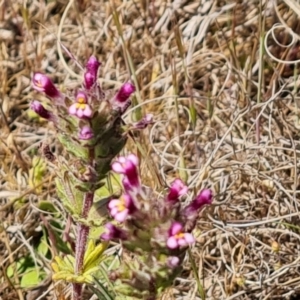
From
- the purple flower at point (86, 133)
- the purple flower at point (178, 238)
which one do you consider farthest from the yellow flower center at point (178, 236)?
the purple flower at point (86, 133)

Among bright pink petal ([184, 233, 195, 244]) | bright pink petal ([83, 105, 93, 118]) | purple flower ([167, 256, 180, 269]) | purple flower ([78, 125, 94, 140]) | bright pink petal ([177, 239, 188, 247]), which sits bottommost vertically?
purple flower ([167, 256, 180, 269])

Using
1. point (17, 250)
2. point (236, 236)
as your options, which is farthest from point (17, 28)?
point (236, 236)

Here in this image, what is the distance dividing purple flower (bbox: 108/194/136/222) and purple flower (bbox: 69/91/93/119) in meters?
0.21

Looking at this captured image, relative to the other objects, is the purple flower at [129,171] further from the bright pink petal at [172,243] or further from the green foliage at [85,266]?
the green foliage at [85,266]

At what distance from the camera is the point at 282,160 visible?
2412 mm

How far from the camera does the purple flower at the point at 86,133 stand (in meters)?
1.58

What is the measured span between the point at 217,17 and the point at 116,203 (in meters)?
1.63

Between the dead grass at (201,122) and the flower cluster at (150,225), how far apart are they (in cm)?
59

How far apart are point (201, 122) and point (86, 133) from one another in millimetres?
1093

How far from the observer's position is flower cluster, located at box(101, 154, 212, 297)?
1438 millimetres

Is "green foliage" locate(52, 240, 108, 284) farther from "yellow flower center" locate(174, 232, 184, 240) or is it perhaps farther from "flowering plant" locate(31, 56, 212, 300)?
"yellow flower center" locate(174, 232, 184, 240)

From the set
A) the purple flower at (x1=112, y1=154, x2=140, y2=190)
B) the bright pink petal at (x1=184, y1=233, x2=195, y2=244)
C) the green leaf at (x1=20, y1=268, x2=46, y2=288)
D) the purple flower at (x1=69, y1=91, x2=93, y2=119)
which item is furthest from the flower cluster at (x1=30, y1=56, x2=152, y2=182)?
the green leaf at (x1=20, y1=268, x2=46, y2=288)

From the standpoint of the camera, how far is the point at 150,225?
57.4 inches

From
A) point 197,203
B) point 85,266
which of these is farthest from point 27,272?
point 197,203
